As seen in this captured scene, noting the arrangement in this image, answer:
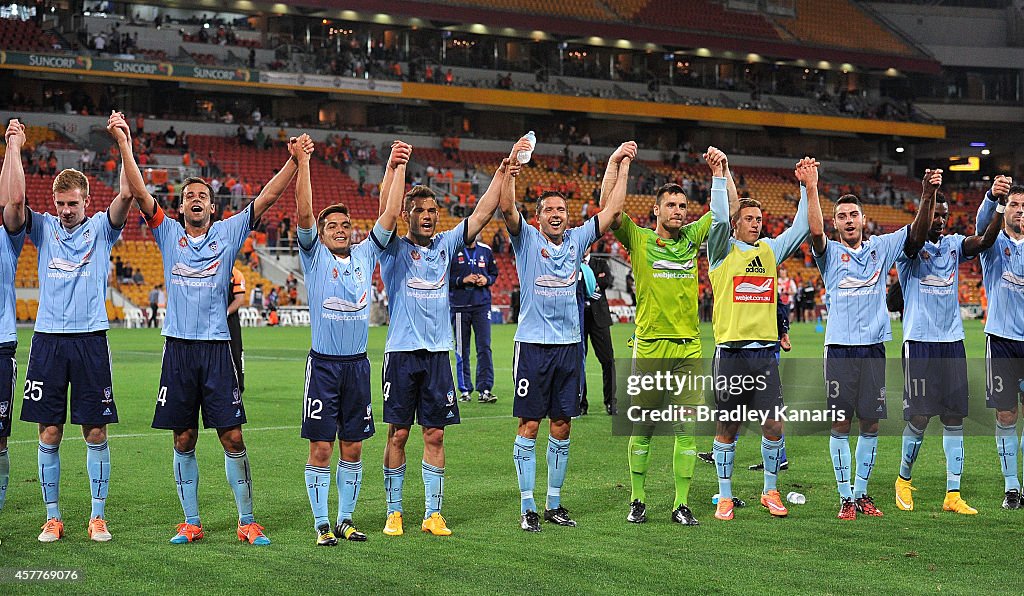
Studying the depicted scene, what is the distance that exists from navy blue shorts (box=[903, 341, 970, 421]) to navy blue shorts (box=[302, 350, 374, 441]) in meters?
4.20

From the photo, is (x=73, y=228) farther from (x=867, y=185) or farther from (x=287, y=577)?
(x=867, y=185)

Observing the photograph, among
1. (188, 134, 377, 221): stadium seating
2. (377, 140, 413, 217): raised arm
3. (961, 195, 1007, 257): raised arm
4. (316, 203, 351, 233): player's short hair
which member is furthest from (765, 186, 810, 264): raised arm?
(188, 134, 377, 221): stadium seating

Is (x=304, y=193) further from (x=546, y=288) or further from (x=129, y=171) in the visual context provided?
(x=546, y=288)

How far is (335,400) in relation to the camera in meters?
7.78

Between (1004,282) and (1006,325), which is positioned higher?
(1004,282)

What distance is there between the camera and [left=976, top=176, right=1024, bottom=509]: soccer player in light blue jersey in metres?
9.20

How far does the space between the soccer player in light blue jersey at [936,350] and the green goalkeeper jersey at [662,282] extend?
1813 mm

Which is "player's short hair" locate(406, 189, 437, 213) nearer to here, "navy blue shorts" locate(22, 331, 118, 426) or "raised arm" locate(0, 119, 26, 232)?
"navy blue shorts" locate(22, 331, 118, 426)

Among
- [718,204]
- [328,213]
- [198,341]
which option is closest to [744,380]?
[718,204]

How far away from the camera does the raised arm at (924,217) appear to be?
27.6ft

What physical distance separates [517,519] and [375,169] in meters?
43.7

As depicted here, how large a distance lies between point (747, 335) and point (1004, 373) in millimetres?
2150

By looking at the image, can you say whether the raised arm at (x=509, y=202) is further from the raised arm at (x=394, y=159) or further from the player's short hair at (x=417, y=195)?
the raised arm at (x=394, y=159)

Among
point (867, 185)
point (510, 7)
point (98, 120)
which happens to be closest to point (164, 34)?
point (98, 120)
